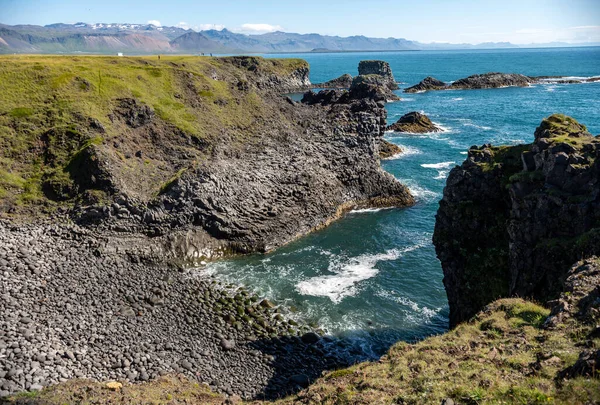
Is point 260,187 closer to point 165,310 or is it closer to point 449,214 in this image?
point 165,310

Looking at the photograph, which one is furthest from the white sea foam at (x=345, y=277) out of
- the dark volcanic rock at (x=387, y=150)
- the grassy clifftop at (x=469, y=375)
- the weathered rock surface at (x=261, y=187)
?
the dark volcanic rock at (x=387, y=150)

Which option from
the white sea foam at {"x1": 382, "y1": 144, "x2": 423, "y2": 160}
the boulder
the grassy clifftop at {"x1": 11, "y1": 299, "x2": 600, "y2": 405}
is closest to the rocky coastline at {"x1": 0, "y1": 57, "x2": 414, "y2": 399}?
the grassy clifftop at {"x1": 11, "y1": 299, "x2": 600, "y2": 405}

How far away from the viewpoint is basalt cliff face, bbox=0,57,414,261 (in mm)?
46781

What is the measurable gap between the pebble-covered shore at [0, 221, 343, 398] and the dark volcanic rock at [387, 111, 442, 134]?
79484mm

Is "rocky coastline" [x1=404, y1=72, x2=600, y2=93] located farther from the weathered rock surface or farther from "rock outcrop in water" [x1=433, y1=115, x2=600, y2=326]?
"rock outcrop in water" [x1=433, y1=115, x2=600, y2=326]

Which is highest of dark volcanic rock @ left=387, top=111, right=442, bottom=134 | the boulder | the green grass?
the boulder

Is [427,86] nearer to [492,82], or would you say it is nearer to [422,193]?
[492,82]

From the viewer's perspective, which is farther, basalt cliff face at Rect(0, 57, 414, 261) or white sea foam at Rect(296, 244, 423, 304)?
basalt cliff face at Rect(0, 57, 414, 261)

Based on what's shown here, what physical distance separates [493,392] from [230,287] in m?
29.3

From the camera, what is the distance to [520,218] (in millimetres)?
28078

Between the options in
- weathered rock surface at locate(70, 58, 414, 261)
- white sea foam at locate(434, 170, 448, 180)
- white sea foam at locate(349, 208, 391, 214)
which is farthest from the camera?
white sea foam at locate(434, 170, 448, 180)

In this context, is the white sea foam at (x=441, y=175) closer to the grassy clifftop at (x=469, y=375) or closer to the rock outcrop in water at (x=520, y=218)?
the rock outcrop in water at (x=520, y=218)

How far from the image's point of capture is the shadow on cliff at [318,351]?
29953 millimetres

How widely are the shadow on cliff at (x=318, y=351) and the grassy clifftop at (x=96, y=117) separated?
26.3 meters
